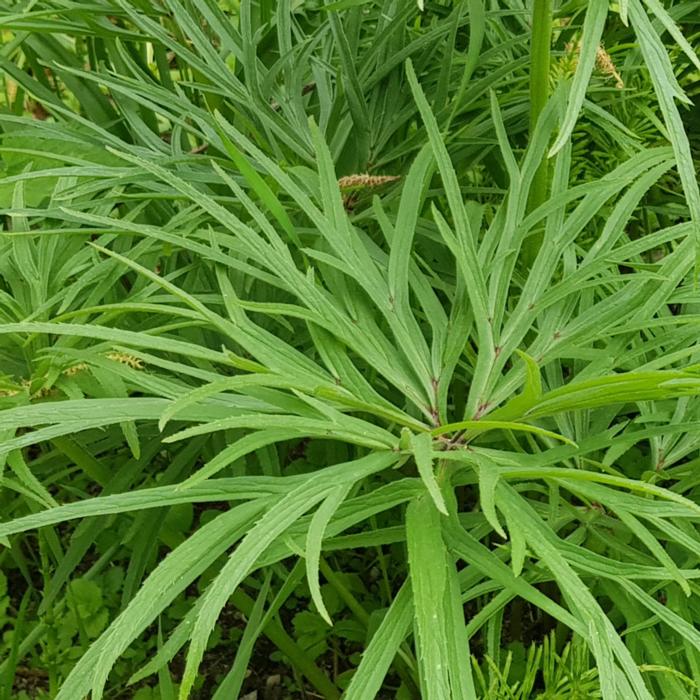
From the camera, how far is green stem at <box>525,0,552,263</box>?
667 mm

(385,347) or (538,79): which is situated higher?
(538,79)

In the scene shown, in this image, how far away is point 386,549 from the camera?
1.22 metres

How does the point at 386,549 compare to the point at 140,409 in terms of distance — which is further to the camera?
the point at 386,549

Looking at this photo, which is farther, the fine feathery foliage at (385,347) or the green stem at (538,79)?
the green stem at (538,79)

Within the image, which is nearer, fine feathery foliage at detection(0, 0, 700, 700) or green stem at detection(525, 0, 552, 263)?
fine feathery foliage at detection(0, 0, 700, 700)

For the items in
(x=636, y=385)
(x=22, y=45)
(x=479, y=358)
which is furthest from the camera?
(x=22, y=45)

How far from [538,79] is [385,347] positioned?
25 cm

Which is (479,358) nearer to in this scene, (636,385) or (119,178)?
(636,385)

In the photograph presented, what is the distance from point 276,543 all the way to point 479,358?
206mm

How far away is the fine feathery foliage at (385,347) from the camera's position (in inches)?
20.8

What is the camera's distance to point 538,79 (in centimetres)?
→ 71

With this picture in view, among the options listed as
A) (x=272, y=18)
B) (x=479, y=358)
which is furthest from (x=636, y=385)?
(x=272, y=18)

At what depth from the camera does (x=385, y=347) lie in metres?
0.68

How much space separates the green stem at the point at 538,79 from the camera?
0.67 metres
